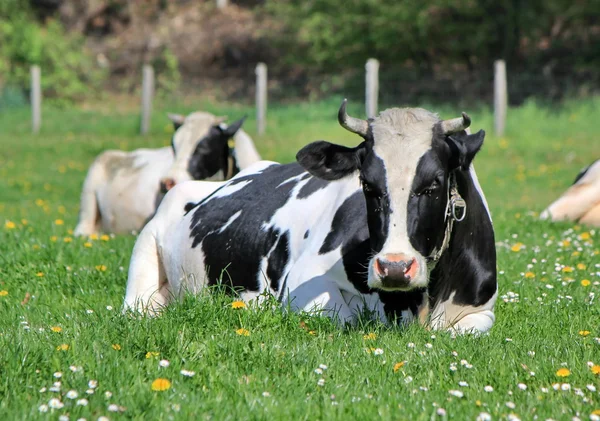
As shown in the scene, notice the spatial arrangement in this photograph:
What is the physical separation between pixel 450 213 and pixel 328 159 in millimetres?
834

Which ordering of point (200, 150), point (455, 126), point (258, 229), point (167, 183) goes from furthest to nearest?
1. point (200, 150)
2. point (167, 183)
3. point (258, 229)
4. point (455, 126)

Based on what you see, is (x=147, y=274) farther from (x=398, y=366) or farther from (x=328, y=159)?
(x=398, y=366)

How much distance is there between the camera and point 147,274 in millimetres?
7031

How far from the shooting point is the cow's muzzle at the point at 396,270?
4672 millimetres

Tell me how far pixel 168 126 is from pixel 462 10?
401 inches

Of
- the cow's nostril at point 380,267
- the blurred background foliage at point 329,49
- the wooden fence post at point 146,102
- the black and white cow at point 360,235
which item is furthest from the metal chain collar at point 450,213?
the blurred background foliage at point 329,49

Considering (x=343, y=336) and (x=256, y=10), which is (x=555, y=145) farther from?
(x=256, y=10)

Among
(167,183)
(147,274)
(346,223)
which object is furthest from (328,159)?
(167,183)

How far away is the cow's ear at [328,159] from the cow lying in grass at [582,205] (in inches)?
201

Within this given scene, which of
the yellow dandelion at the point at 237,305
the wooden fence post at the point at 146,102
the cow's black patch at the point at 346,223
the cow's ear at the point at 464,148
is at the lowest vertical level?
the wooden fence post at the point at 146,102

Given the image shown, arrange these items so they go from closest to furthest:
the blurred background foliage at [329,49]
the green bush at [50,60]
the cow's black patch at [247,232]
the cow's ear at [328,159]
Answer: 1. the cow's ear at [328,159]
2. the cow's black patch at [247,232]
3. the blurred background foliage at [329,49]
4. the green bush at [50,60]

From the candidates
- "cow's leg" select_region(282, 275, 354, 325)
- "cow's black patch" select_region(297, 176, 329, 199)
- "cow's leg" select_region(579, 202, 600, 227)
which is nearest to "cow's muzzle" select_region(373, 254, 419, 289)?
"cow's leg" select_region(282, 275, 354, 325)

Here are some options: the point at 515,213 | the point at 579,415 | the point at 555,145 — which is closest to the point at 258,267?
the point at 579,415

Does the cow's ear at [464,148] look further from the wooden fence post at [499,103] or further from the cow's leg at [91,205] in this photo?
the wooden fence post at [499,103]
